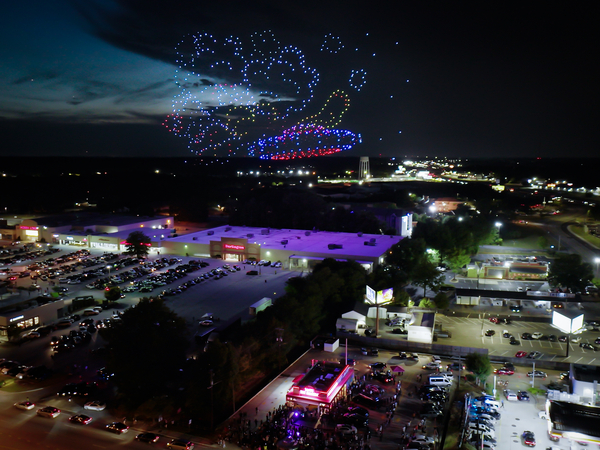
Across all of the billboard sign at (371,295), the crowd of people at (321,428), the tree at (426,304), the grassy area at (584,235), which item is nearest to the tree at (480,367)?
the crowd of people at (321,428)

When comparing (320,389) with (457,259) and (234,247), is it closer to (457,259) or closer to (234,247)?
(457,259)

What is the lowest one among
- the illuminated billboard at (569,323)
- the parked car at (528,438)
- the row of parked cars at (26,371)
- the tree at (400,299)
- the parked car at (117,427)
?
the parked car at (528,438)

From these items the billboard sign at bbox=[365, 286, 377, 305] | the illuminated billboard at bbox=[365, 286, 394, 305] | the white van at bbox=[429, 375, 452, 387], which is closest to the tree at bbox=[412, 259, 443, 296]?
the illuminated billboard at bbox=[365, 286, 394, 305]

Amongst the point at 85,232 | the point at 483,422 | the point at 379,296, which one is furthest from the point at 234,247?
the point at 483,422

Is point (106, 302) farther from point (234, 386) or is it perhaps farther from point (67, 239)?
point (67, 239)

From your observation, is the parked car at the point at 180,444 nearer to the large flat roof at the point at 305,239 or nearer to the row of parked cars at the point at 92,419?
the row of parked cars at the point at 92,419

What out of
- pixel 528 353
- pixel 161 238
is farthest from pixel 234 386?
pixel 161 238

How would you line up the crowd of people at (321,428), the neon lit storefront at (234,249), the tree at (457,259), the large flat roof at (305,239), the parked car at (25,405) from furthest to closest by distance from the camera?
the neon lit storefront at (234,249)
the large flat roof at (305,239)
the tree at (457,259)
the parked car at (25,405)
the crowd of people at (321,428)
